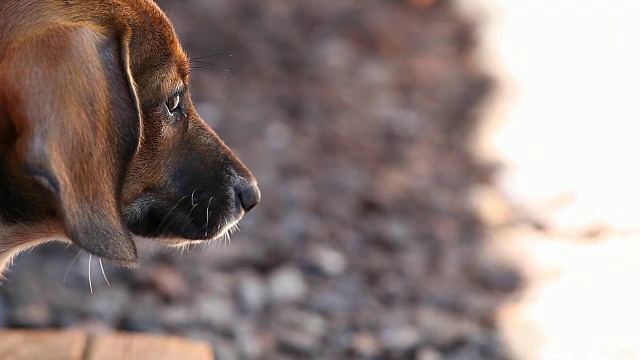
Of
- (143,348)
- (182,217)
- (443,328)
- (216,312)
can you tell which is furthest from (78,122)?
(443,328)

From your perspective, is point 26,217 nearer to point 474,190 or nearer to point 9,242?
point 9,242

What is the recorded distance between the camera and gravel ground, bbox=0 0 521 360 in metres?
3.95

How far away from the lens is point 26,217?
2340 mm

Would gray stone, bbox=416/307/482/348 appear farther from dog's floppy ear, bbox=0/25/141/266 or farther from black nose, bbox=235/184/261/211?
dog's floppy ear, bbox=0/25/141/266

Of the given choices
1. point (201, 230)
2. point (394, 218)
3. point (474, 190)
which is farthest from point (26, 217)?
point (474, 190)

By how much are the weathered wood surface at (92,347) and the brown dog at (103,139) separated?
0.36 metres

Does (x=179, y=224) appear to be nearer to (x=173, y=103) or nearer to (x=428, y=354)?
(x=173, y=103)

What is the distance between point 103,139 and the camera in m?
2.15

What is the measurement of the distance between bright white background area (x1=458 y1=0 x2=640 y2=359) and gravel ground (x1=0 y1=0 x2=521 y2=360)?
0.62ft

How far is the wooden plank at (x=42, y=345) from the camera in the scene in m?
2.82

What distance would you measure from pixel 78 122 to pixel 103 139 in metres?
0.09

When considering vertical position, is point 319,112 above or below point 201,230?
above

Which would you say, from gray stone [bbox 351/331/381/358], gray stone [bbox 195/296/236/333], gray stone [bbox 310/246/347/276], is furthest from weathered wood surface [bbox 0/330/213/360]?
gray stone [bbox 310/246/347/276]

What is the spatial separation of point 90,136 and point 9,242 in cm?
53
